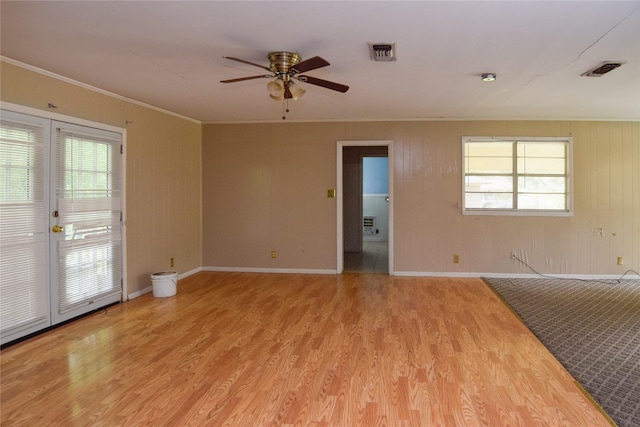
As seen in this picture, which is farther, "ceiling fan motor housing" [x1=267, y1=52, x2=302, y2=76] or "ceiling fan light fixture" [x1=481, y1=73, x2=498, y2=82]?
"ceiling fan light fixture" [x1=481, y1=73, x2=498, y2=82]

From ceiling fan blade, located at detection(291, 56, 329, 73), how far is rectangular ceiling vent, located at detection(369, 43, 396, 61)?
0.47 m

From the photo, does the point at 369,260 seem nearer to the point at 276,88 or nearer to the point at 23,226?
the point at 276,88

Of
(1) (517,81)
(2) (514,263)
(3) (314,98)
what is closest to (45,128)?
(3) (314,98)

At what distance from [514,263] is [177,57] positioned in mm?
5277

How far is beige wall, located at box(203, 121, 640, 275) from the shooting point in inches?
223

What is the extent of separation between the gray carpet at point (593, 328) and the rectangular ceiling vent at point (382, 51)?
2.70 m

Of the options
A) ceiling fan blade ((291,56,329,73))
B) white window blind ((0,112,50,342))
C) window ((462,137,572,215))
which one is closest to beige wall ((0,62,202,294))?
white window blind ((0,112,50,342))

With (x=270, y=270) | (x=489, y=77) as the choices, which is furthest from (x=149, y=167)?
(x=489, y=77)

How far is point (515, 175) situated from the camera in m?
5.79

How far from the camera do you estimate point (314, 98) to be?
15.1 feet

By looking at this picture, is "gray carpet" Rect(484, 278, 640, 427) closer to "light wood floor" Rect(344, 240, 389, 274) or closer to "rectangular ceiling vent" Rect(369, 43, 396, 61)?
"light wood floor" Rect(344, 240, 389, 274)

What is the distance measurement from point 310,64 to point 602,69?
8.83ft

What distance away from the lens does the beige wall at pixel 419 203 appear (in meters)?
5.67

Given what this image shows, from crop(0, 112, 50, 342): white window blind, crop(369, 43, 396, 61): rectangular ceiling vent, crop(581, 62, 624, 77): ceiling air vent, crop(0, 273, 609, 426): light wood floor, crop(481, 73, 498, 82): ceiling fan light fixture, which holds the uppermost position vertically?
crop(481, 73, 498, 82): ceiling fan light fixture
